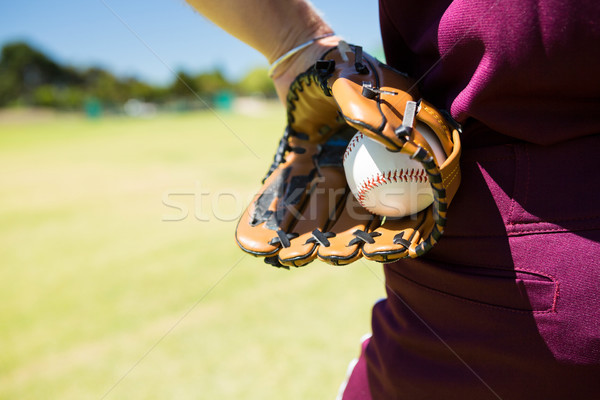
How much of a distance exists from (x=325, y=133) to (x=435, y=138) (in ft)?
1.42

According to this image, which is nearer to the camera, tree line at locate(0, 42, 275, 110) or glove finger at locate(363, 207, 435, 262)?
glove finger at locate(363, 207, 435, 262)

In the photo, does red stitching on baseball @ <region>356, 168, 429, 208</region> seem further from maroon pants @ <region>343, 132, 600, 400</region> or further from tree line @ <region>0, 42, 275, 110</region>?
tree line @ <region>0, 42, 275, 110</region>

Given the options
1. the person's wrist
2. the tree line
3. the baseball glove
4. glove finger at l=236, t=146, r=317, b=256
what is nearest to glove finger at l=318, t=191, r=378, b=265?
the baseball glove

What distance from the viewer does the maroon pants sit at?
2.35 ft

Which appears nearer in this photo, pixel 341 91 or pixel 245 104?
pixel 341 91

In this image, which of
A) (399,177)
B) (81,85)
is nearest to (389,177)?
(399,177)

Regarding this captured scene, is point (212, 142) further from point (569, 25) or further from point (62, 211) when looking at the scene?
point (569, 25)

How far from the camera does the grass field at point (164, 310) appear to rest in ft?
6.43

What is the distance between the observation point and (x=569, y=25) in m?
0.65

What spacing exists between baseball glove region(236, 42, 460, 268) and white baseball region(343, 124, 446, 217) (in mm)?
28

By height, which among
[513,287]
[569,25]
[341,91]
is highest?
[569,25]

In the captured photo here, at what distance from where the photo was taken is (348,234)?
3.10 ft

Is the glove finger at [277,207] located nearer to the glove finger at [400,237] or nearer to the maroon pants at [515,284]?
the glove finger at [400,237]

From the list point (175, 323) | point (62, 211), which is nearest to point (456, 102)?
point (175, 323)
